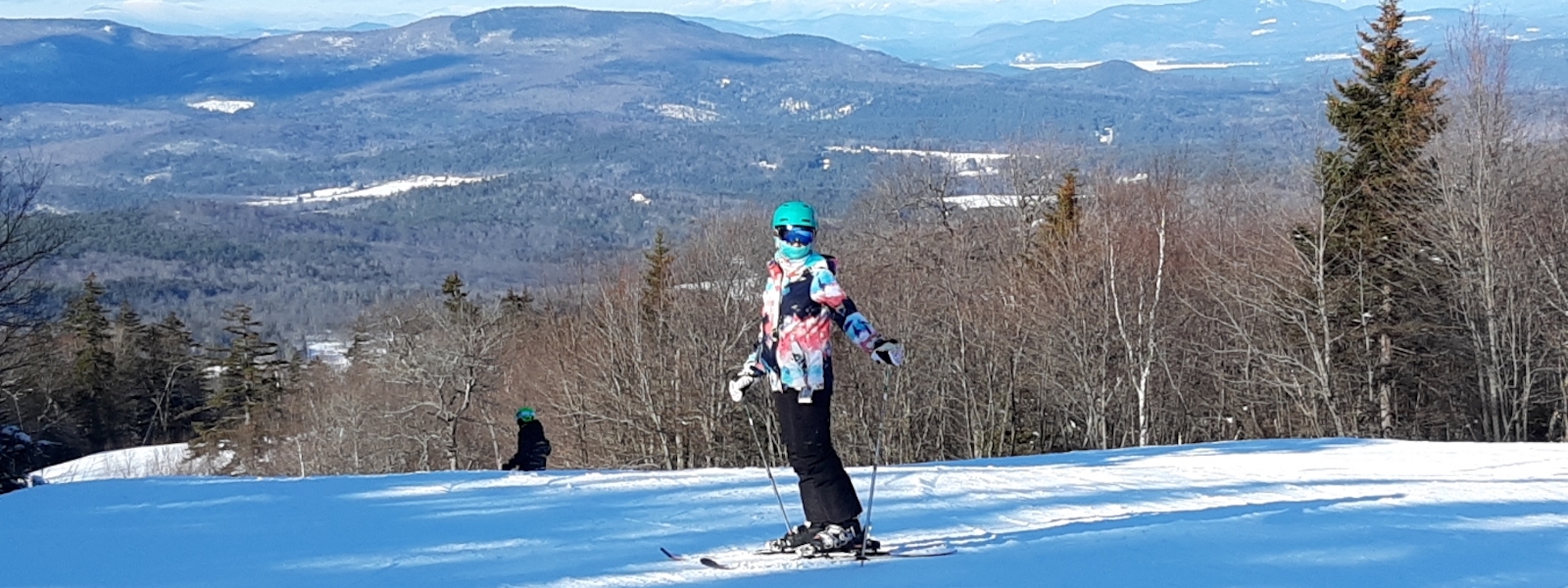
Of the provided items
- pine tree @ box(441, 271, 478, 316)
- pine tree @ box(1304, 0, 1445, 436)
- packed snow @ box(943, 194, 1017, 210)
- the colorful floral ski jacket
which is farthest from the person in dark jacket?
pine tree @ box(441, 271, 478, 316)

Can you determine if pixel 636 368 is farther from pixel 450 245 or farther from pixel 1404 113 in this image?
pixel 450 245

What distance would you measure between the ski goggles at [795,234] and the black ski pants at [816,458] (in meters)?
0.60

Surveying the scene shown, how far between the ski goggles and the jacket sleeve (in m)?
0.16

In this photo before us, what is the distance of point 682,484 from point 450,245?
158 meters

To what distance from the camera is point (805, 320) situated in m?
5.38

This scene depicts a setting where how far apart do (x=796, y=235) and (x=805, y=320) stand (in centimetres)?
37

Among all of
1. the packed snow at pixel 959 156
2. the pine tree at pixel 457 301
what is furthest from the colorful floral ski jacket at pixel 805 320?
the pine tree at pixel 457 301

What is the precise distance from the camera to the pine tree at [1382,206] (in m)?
24.8

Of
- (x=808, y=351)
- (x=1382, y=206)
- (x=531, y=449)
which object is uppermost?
(x=808, y=351)

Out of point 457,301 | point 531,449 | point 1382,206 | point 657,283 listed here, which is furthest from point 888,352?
point 457,301

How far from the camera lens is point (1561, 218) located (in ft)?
83.1

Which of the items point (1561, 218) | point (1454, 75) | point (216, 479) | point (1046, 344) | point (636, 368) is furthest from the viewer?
point (636, 368)

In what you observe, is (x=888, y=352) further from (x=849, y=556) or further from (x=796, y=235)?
(x=849, y=556)

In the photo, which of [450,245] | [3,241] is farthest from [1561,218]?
[450,245]
